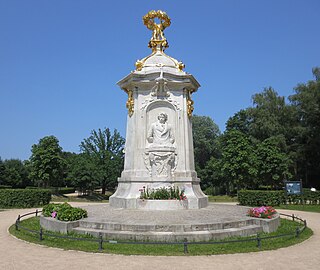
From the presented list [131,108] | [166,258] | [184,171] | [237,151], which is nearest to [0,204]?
[131,108]

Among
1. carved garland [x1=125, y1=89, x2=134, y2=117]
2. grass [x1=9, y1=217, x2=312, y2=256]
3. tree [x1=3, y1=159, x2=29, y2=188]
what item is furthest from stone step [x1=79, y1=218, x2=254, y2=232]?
tree [x1=3, y1=159, x2=29, y2=188]

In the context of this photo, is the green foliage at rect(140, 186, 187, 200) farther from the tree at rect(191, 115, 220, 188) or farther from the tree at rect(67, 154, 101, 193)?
the tree at rect(191, 115, 220, 188)

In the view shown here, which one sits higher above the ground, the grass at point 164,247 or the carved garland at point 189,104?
the carved garland at point 189,104

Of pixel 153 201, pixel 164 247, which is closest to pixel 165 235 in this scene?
pixel 164 247

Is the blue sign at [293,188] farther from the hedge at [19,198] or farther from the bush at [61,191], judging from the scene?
the bush at [61,191]

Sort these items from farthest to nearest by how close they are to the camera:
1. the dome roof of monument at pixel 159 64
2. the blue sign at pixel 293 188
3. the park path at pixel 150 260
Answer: the blue sign at pixel 293 188, the dome roof of monument at pixel 159 64, the park path at pixel 150 260

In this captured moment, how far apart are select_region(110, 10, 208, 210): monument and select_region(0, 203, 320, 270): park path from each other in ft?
23.5

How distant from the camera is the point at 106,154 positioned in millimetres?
52969

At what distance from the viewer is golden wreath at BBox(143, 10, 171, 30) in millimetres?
20484

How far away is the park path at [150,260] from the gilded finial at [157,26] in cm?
1438

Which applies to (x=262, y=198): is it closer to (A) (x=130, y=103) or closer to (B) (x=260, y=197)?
(B) (x=260, y=197)

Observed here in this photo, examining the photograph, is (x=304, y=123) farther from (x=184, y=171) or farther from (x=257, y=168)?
(x=184, y=171)

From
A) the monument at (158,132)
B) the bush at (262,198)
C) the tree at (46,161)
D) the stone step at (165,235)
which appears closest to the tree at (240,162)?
the bush at (262,198)

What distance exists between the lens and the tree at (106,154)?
51.0 meters
